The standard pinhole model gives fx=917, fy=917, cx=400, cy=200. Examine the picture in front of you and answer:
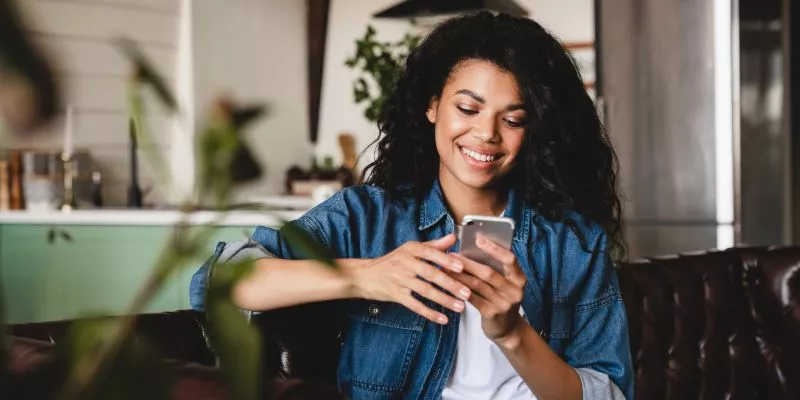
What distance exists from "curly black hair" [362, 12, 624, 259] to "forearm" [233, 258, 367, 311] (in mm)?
333

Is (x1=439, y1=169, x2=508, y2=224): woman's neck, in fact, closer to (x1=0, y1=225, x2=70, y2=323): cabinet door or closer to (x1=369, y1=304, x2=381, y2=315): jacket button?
(x1=369, y1=304, x2=381, y2=315): jacket button

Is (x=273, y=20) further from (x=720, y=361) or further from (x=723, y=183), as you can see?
(x=720, y=361)

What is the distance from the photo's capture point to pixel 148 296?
1.22 ft

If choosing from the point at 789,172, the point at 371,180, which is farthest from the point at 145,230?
the point at 789,172

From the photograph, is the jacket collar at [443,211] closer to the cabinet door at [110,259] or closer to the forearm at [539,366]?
the forearm at [539,366]

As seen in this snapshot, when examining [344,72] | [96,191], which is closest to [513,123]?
[96,191]

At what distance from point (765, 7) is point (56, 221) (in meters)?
2.79

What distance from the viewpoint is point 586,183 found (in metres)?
1.77

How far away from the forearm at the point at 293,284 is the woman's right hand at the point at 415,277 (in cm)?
5

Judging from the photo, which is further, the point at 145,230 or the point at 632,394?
the point at 145,230

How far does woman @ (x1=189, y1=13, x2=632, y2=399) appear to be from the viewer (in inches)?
62.2

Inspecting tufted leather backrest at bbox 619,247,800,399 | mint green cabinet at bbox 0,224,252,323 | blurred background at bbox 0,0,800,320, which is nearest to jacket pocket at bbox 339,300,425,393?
tufted leather backrest at bbox 619,247,800,399

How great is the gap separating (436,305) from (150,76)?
4.27ft

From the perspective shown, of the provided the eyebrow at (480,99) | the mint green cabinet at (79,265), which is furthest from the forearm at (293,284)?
the mint green cabinet at (79,265)
